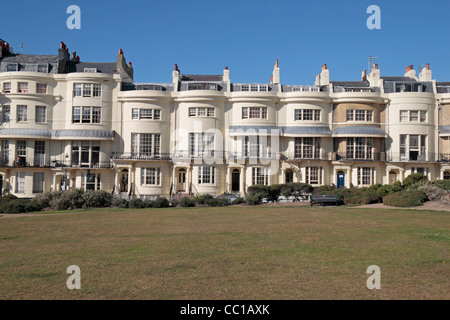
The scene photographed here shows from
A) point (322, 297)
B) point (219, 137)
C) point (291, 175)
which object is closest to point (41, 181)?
point (219, 137)

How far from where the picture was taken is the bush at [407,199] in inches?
1016

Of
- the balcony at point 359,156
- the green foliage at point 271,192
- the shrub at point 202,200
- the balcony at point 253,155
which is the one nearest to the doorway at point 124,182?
the balcony at point 253,155

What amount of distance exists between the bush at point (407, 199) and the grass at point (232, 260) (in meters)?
7.47

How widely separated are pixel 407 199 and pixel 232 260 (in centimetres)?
1784

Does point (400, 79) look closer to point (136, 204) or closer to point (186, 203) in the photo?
point (186, 203)

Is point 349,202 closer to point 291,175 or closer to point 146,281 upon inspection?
point 291,175

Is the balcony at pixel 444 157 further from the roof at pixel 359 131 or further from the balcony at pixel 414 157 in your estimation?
the roof at pixel 359 131

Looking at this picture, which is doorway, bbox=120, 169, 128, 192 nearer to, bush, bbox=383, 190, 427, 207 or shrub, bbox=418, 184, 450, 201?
bush, bbox=383, 190, 427, 207

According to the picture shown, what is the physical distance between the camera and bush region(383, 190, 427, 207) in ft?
84.7

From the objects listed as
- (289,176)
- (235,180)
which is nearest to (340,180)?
(289,176)

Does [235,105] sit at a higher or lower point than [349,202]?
higher

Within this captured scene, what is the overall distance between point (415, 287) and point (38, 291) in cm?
714

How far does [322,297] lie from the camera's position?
824cm

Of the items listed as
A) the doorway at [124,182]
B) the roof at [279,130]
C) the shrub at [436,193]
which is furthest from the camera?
the doorway at [124,182]
